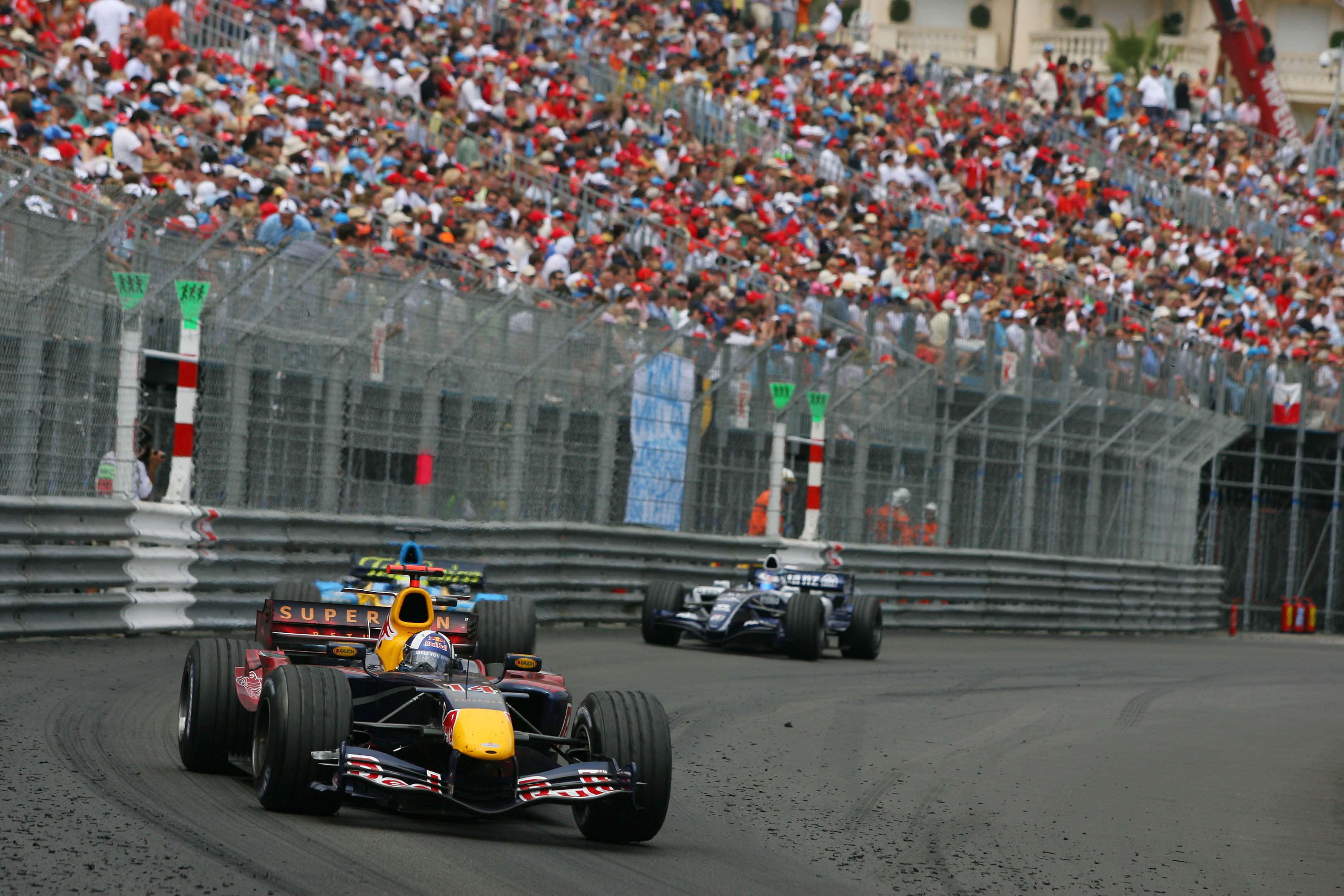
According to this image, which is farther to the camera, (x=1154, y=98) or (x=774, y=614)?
(x=1154, y=98)

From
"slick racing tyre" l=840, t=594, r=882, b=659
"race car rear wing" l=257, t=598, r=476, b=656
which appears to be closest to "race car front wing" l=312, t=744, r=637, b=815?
"race car rear wing" l=257, t=598, r=476, b=656

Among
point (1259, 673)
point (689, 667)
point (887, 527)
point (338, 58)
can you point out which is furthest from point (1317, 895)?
point (338, 58)

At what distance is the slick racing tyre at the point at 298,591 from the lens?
1182cm

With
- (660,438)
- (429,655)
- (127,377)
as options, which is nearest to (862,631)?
(660,438)

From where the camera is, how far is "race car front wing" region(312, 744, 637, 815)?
634 centimetres

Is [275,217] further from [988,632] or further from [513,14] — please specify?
[513,14]

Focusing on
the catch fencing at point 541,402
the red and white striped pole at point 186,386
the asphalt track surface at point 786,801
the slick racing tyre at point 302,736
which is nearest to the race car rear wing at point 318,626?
the asphalt track surface at point 786,801

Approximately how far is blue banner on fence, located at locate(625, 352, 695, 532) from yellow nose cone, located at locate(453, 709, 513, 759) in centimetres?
1100

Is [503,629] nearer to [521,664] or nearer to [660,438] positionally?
[521,664]

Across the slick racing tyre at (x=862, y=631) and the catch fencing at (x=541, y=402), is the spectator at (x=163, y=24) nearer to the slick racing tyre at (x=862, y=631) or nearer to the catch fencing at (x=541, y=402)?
the catch fencing at (x=541, y=402)

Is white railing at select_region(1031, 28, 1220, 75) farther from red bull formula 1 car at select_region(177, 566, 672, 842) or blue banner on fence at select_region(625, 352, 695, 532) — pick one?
red bull formula 1 car at select_region(177, 566, 672, 842)

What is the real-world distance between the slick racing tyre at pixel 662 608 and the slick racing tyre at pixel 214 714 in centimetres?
838

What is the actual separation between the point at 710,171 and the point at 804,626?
12.0 metres

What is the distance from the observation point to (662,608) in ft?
51.8
